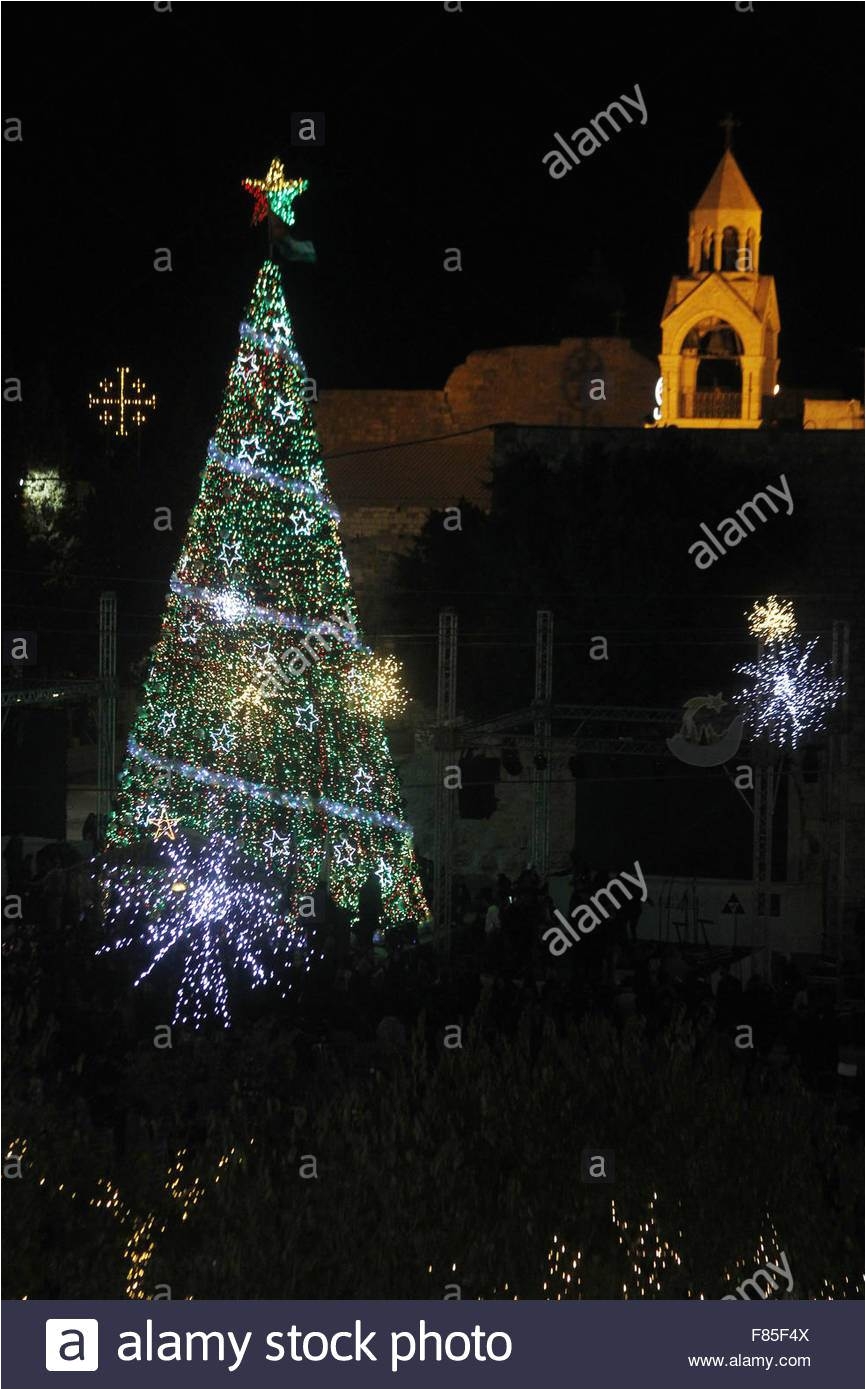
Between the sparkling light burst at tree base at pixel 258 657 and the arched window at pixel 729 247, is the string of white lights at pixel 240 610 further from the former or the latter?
the arched window at pixel 729 247

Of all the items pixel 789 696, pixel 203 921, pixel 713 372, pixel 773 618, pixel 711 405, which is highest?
pixel 713 372

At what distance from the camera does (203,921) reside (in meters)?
12.4

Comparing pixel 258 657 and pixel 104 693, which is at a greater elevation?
pixel 258 657

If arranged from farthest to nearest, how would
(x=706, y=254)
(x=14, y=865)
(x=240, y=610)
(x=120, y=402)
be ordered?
(x=706, y=254)
(x=120, y=402)
(x=14, y=865)
(x=240, y=610)

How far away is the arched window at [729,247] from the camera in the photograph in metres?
Result: 40.9

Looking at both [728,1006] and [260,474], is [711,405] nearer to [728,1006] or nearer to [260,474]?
[260,474]

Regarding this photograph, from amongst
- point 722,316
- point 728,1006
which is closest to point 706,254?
point 722,316

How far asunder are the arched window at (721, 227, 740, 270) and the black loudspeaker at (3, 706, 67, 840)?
2521 cm

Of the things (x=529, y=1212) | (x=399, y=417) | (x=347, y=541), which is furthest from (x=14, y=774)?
(x=399, y=417)

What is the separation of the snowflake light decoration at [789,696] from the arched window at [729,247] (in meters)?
24.0

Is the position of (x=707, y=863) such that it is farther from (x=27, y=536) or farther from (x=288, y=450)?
(x=27, y=536)

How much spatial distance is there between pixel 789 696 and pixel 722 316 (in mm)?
27683

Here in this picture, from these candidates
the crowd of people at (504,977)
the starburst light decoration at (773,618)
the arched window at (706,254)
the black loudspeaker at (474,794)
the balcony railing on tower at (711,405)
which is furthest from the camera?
the balcony railing on tower at (711,405)

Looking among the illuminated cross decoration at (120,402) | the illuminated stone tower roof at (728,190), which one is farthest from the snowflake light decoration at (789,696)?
the illuminated stone tower roof at (728,190)
